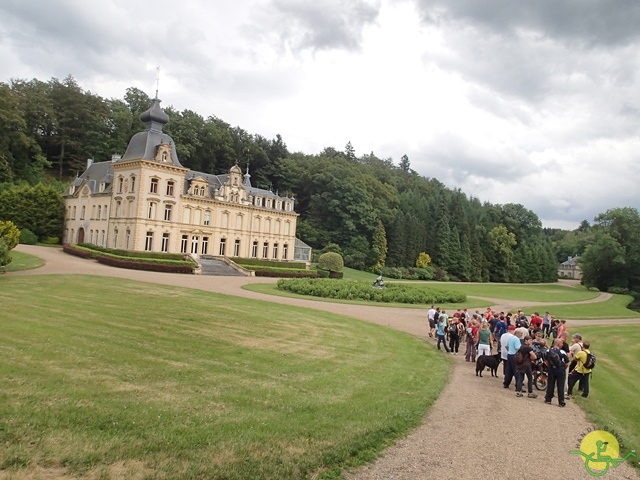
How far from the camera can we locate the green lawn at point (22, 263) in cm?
2933

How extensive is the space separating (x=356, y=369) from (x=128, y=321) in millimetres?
7681

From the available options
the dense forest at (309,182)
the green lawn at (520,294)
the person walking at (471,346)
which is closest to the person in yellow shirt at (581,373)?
the person walking at (471,346)

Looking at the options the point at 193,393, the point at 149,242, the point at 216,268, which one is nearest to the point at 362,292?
the point at 216,268

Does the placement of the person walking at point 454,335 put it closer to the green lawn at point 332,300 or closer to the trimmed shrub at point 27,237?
the green lawn at point 332,300

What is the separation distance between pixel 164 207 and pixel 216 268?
940cm

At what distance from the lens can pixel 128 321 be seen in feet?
50.8

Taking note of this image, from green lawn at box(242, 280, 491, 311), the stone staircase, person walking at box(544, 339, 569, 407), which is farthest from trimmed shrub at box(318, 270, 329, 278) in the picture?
person walking at box(544, 339, 569, 407)

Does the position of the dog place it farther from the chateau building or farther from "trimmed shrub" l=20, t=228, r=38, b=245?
"trimmed shrub" l=20, t=228, r=38, b=245

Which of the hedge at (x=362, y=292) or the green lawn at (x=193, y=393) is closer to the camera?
the green lawn at (x=193, y=393)

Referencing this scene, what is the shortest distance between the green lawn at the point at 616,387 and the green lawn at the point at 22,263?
1188 inches

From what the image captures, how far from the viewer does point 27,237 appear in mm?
49406

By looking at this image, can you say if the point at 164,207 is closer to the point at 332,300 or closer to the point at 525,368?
the point at 332,300

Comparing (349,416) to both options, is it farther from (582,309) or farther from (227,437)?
(582,309)

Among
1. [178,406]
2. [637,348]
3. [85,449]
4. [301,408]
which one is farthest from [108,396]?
[637,348]
